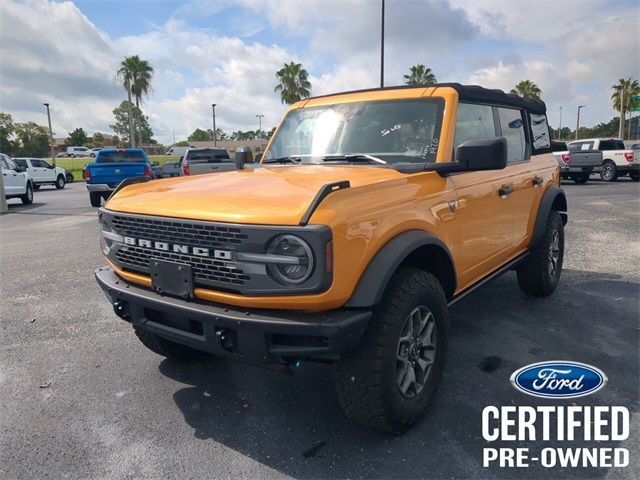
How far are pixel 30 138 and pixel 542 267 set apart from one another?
7111 centimetres

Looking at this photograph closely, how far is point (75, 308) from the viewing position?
5000mm

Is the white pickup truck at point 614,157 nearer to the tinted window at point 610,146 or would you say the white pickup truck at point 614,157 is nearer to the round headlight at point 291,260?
the tinted window at point 610,146

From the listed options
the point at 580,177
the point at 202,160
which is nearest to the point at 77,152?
the point at 202,160

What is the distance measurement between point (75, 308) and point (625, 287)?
594cm

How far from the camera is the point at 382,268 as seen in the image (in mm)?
Answer: 2367

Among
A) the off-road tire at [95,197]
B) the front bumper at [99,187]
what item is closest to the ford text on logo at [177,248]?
the front bumper at [99,187]

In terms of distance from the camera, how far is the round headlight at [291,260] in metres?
2.17

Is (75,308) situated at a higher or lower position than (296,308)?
lower

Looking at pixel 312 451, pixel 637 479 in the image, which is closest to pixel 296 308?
pixel 312 451

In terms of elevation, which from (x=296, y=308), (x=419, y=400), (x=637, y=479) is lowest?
(x=637, y=479)

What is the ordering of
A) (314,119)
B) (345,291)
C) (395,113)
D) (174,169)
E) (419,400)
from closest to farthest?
(345,291)
(419,400)
(395,113)
(314,119)
(174,169)

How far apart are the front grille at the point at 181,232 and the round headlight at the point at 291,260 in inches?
6.9

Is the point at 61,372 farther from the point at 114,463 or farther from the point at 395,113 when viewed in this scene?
the point at 395,113

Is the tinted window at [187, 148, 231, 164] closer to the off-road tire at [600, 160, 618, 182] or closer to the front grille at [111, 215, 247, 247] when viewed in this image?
the front grille at [111, 215, 247, 247]
